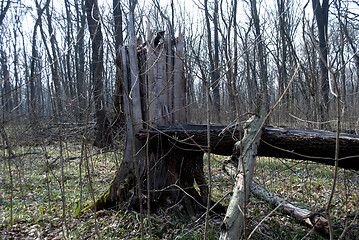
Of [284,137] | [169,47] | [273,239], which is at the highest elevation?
[169,47]

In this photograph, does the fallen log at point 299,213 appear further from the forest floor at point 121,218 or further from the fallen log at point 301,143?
the fallen log at point 301,143

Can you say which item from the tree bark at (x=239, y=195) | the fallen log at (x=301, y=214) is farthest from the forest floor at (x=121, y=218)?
the tree bark at (x=239, y=195)

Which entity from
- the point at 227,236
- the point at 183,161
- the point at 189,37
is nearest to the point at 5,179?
the point at 183,161

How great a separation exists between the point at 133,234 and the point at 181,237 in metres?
0.61

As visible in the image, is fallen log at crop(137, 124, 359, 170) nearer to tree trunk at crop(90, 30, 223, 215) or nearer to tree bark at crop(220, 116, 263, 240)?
tree bark at crop(220, 116, 263, 240)

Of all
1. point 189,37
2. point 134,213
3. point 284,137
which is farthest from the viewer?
point 189,37

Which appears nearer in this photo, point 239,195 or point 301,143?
point 239,195

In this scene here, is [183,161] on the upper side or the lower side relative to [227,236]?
upper

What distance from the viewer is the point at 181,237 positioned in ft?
9.46

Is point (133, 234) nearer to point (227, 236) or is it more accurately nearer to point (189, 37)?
point (227, 236)

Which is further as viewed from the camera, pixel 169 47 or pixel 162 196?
pixel 169 47

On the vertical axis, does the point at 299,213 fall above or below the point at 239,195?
below

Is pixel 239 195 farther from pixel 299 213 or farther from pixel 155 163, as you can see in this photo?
pixel 155 163

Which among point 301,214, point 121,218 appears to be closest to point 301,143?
point 301,214
